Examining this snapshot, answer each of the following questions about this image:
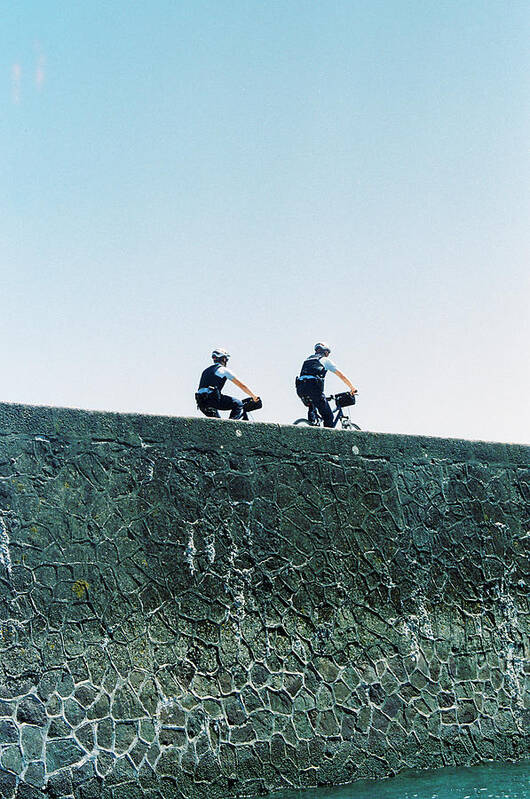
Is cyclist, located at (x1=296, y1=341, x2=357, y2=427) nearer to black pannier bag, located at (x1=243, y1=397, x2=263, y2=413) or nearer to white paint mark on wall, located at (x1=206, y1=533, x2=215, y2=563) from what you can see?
black pannier bag, located at (x1=243, y1=397, x2=263, y2=413)

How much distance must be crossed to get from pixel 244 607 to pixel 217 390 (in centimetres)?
277

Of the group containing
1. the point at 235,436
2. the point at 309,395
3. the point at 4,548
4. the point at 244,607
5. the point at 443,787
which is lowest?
the point at 443,787

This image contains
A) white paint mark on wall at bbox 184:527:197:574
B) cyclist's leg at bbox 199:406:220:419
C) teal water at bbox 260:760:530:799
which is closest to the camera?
teal water at bbox 260:760:530:799

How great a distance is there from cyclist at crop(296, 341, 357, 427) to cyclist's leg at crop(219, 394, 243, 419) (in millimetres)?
1476

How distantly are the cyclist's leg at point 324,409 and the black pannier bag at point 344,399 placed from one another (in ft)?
2.05

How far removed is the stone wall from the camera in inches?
253

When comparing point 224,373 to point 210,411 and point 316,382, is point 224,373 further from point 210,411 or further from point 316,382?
point 316,382

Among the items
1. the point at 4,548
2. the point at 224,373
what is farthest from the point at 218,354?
the point at 4,548

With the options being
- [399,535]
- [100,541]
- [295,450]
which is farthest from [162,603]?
[399,535]

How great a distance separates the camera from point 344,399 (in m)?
11.5

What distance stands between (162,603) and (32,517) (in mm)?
1187

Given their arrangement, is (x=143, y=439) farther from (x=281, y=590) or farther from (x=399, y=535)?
(x=399, y=535)

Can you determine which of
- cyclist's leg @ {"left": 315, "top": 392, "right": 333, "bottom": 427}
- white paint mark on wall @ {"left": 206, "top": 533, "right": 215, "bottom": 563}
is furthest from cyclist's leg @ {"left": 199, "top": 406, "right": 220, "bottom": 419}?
white paint mark on wall @ {"left": 206, "top": 533, "right": 215, "bottom": 563}

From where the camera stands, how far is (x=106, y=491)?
22.6 ft
